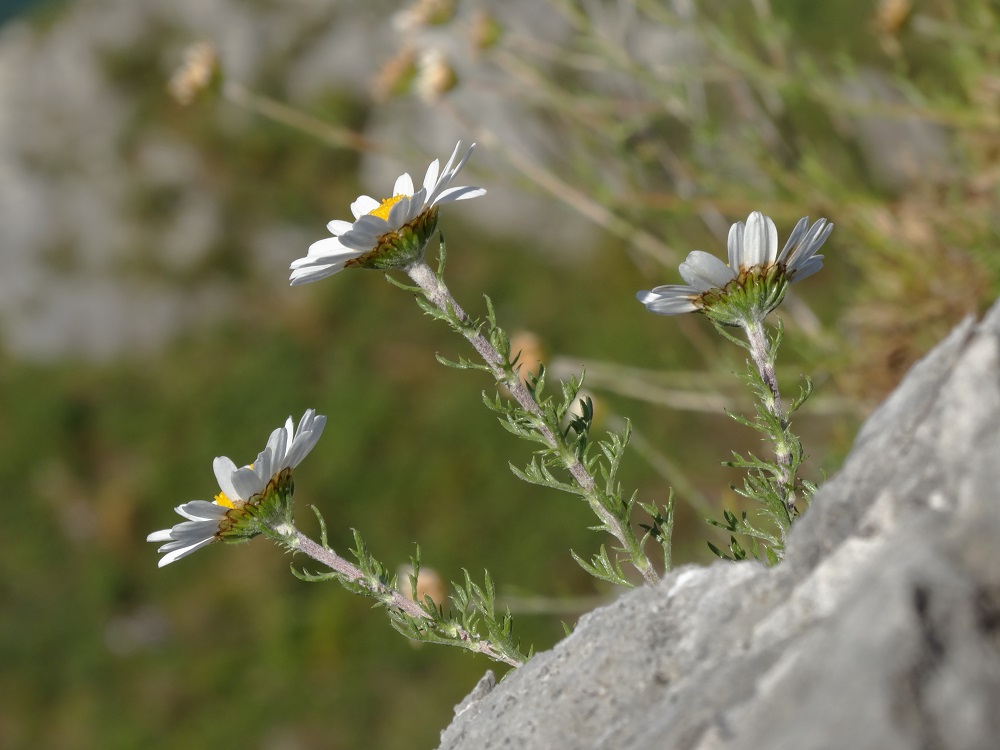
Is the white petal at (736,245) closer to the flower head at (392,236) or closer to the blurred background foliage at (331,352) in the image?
the flower head at (392,236)

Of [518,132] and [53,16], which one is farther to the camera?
[53,16]

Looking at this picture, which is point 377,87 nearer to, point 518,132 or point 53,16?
point 518,132

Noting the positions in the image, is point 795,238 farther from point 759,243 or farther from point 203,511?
point 203,511

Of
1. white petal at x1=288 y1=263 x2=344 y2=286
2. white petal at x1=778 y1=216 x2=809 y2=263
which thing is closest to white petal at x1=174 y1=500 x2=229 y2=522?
white petal at x1=288 y1=263 x2=344 y2=286

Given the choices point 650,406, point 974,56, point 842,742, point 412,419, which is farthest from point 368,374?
point 842,742

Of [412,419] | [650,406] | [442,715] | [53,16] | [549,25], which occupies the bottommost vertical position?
[442,715]

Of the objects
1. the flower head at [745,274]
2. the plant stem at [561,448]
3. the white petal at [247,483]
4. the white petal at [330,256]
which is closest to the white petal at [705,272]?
the flower head at [745,274]

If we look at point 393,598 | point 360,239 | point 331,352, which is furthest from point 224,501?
point 331,352
